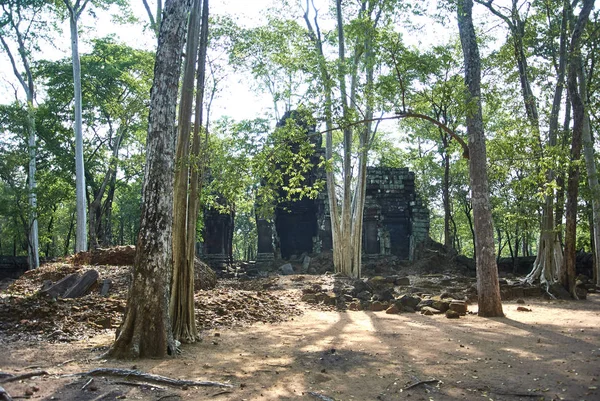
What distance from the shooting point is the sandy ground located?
4.53 metres

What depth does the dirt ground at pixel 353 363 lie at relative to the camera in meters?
4.53

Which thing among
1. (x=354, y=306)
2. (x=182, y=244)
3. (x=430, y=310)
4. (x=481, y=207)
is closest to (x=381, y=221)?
(x=354, y=306)

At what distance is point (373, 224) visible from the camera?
25531mm

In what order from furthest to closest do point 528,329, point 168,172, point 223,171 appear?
point 223,171, point 528,329, point 168,172

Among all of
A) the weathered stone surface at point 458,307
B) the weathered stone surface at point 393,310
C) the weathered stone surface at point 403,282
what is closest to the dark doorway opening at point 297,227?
the weathered stone surface at point 403,282

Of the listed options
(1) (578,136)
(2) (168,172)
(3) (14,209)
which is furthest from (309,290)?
(3) (14,209)

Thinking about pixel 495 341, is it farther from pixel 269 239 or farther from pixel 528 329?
pixel 269 239

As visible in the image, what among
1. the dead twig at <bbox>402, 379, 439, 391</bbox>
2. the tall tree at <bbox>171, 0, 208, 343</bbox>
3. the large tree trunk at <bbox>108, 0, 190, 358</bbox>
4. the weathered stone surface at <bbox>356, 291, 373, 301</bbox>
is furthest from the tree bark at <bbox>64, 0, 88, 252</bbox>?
the dead twig at <bbox>402, 379, 439, 391</bbox>

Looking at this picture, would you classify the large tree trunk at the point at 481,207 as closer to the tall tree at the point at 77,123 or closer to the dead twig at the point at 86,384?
the dead twig at the point at 86,384

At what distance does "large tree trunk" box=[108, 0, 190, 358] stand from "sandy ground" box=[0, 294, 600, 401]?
29cm

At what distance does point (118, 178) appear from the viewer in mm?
24703

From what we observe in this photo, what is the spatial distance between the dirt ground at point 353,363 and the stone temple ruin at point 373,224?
16.1 m

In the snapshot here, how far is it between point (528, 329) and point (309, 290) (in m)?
6.67

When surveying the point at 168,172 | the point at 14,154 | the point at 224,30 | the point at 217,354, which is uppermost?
the point at 224,30
